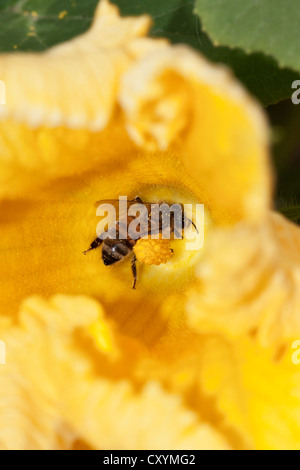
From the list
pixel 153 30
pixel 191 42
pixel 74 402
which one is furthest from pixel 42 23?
pixel 74 402

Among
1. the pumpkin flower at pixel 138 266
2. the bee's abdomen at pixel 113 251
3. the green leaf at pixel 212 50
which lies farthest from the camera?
the green leaf at pixel 212 50

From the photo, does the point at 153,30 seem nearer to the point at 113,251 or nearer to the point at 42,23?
the point at 42,23

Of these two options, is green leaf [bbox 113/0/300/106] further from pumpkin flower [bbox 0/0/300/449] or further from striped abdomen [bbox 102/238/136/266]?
striped abdomen [bbox 102/238/136/266]

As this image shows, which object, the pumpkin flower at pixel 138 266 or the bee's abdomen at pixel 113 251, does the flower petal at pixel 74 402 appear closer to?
the pumpkin flower at pixel 138 266

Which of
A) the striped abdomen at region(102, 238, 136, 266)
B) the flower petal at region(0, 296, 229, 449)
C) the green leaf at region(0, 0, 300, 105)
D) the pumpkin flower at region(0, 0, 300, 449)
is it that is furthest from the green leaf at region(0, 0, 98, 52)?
the flower petal at region(0, 296, 229, 449)

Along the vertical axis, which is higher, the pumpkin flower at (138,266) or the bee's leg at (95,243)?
the bee's leg at (95,243)

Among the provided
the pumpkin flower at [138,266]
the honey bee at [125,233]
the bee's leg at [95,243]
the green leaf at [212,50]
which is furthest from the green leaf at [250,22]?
the bee's leg at [95,243]
